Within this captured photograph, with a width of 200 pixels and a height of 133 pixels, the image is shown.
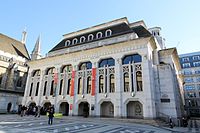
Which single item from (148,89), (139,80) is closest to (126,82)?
(139,80)

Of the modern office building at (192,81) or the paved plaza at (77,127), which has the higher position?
the modern office building at (192,81)

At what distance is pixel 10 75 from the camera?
126 ft

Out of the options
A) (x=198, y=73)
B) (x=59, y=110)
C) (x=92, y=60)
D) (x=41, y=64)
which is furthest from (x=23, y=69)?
(x=198, y=73)

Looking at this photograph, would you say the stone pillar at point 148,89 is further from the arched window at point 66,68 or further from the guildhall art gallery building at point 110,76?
the arched window at point 66,68

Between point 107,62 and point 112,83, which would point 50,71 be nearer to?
point 107,62

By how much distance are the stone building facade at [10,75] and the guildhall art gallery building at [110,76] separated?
7.30 metres

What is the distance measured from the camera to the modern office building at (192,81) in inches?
2127

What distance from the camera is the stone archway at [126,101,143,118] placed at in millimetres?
22969

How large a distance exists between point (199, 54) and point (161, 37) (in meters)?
30.7

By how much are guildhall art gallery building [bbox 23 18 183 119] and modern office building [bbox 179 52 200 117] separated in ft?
110

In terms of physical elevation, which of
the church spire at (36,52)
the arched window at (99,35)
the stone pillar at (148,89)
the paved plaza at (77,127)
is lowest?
the paved plaza at (77,127)

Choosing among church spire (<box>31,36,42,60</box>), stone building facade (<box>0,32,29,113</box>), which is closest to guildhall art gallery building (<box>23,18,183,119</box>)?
stone building facade (<box>0,32,29,113</box>)

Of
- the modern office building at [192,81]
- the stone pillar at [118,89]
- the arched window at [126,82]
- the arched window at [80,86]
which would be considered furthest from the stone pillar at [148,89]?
the modern office building at [192,81]

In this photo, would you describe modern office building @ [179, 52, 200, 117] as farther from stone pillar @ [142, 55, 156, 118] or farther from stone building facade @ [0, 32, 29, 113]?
stone building facade @ [0, 32, 29, 113]
